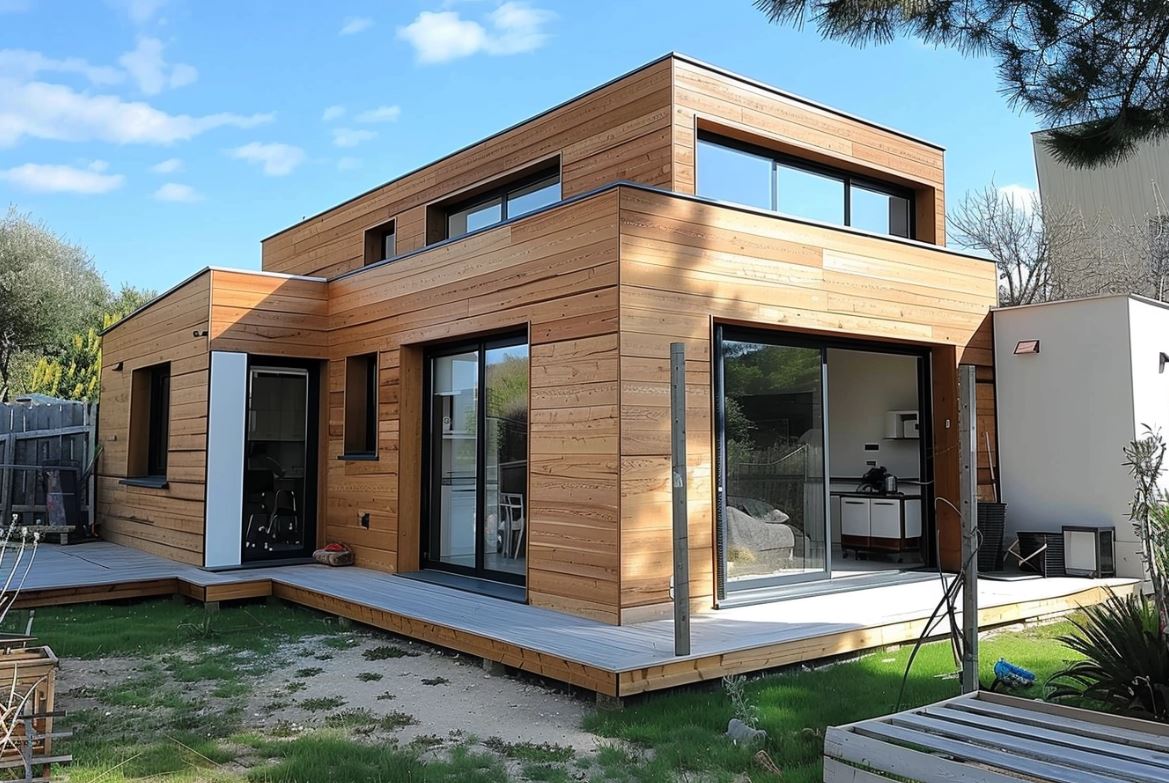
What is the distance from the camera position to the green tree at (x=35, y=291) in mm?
18672

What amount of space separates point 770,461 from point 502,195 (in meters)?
3.94

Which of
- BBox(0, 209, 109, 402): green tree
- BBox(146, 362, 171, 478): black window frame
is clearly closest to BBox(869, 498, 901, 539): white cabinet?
BBox(146, 362, 171, 478): black window frame

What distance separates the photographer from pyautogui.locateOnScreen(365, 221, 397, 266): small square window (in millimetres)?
10428

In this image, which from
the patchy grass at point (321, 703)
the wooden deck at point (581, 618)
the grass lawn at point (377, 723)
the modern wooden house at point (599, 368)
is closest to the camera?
the grass lawn at point (377, 723)

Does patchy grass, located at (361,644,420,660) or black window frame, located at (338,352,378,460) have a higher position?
black window frame, located at (338,352,378,460)

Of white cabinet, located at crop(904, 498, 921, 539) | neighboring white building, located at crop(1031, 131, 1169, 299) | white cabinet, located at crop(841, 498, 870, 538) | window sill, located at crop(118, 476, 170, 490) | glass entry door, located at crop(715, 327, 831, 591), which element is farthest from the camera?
neighboring white building, located at crop(1031, 131, 1169, 299)

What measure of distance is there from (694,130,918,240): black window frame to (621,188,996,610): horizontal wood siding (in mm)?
626

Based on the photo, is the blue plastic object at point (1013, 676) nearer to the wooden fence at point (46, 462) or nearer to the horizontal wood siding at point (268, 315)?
the horizontal wood siding at point (268, 315)

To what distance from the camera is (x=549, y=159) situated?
8227 mm

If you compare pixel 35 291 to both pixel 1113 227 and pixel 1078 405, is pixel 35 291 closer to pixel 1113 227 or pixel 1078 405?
pixel 1078 405

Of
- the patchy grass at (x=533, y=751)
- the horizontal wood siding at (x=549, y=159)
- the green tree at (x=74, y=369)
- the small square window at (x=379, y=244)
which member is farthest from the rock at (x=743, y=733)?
the green tree at (x=74, y=369)

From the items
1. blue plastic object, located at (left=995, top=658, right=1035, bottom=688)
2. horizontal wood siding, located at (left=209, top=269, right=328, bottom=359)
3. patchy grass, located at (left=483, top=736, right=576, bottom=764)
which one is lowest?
patchy grass, located at (left=483, top=736, right=576, bottom=764)

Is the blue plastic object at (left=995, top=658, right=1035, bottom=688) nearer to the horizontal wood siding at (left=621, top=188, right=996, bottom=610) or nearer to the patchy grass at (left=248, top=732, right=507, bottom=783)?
the horizontal wood siding at (left=621, top=188, right=996, bottom=610)

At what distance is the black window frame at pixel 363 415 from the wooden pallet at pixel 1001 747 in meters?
6.32
